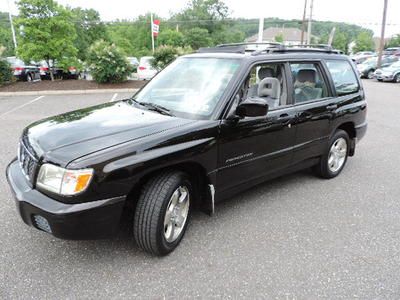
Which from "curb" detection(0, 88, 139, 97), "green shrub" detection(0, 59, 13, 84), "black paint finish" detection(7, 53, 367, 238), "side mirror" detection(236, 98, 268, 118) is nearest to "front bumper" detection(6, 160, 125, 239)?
"black paint finish" detection(7, 53, 367, 238)

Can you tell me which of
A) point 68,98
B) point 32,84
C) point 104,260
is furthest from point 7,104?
point 104,260

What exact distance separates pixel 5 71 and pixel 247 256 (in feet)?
49.9

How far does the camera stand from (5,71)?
14.3 meters

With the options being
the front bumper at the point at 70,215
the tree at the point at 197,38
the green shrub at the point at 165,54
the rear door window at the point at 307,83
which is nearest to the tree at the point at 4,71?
the green shrub at the point at 165,54

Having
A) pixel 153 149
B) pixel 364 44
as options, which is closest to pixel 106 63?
pixel 153 149

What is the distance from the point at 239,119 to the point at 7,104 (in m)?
10.3

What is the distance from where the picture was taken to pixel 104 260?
2754mm

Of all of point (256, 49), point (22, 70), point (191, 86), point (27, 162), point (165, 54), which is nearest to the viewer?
point (27, 162)

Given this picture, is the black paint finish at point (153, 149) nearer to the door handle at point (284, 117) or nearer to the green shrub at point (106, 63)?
the door handle at point (284, 117)

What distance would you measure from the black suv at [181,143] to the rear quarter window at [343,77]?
0.09 ft

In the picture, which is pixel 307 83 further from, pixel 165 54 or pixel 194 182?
pixel 165 54

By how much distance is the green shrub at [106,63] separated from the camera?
13586 mm

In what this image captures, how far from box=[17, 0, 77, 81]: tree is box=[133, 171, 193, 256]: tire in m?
13.0

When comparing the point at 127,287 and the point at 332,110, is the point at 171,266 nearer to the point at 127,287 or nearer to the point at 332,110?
the point at 127,287
